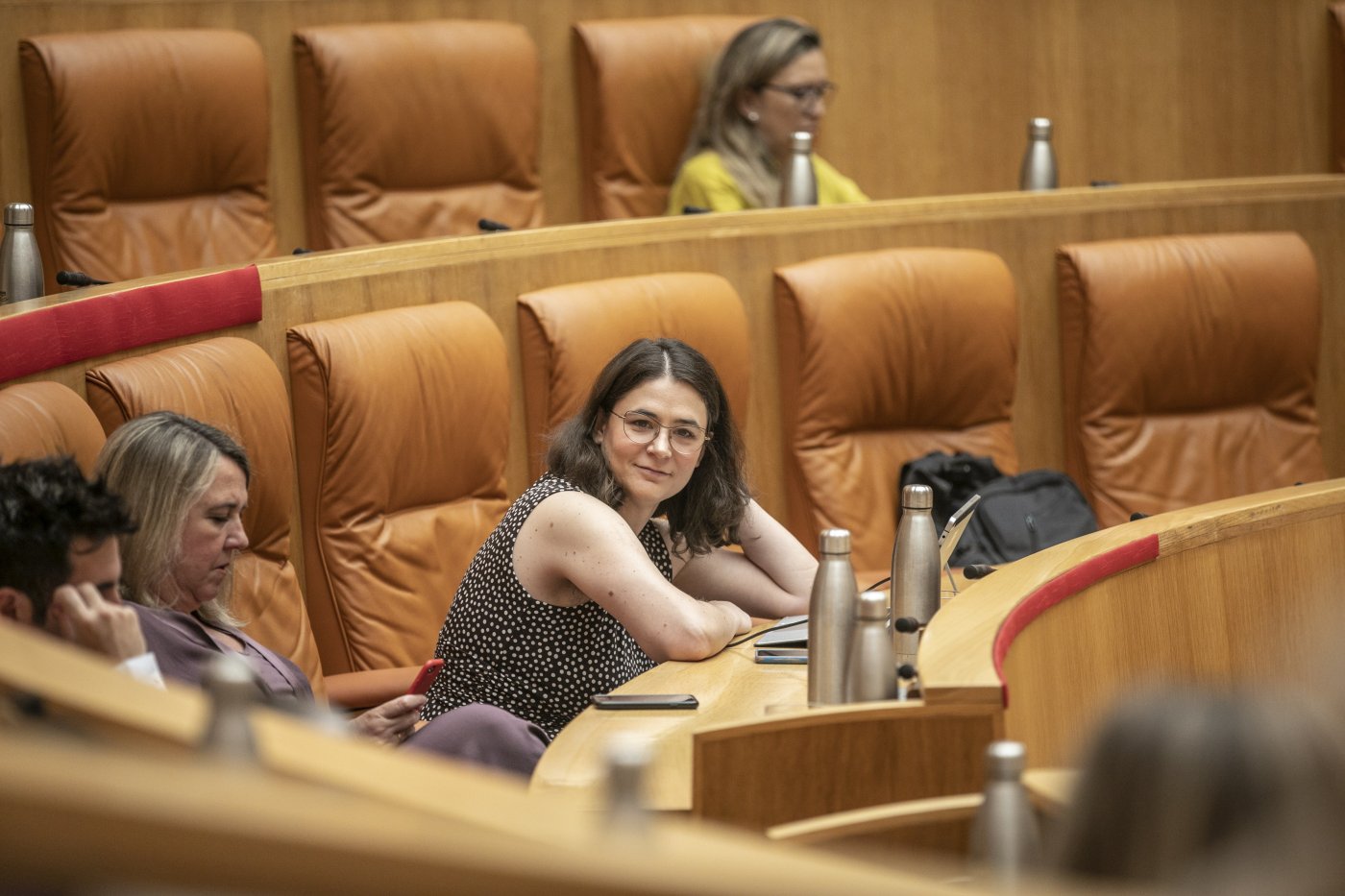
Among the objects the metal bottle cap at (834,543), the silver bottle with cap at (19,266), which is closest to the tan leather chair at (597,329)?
the silver bottle with cap at (19,266)

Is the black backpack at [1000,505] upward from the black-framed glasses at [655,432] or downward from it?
downward

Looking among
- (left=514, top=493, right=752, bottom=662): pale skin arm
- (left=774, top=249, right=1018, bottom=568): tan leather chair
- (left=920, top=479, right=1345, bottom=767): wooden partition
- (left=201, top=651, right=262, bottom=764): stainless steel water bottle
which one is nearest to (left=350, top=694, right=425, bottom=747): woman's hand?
(left=514, top=493, right=752, bottom=662): pale skin arm

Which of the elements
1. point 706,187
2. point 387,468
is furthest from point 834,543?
point 706,187

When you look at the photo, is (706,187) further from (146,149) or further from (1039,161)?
(146,149)

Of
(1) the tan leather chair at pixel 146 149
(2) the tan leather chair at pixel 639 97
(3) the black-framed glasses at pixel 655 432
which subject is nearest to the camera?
(3) the black-framed glasses at pixel 655 432

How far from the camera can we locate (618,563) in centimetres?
220

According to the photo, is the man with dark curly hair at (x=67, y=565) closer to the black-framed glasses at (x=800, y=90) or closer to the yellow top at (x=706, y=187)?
the yellow top at (x=706, y=187)

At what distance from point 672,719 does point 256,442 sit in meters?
0.90

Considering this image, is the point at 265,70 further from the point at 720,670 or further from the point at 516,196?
the point at 720,670

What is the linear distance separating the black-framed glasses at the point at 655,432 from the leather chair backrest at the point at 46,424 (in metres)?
0.70

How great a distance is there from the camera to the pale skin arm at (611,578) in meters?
2.17

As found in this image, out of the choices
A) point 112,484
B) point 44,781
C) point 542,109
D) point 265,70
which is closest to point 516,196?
point 542,109

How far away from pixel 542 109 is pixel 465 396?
54.8 inches

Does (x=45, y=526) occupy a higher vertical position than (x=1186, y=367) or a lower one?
lower
